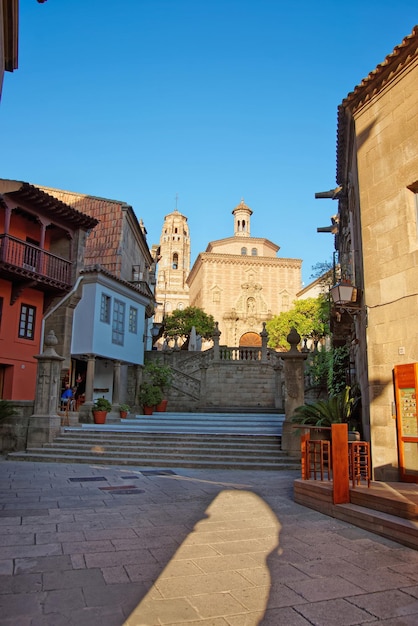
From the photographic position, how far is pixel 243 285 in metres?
55.3

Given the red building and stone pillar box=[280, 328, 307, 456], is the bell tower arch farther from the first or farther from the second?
stone pillar box=[280, 328, 307, 456]

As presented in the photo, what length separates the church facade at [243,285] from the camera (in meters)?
53.4

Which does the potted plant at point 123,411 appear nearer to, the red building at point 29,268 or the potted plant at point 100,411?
the potted plant at point 100,411

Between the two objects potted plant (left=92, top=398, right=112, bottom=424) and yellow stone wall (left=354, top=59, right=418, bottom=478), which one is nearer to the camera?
yellow stone wall (left=354, top=59, right=418, bottom=478)

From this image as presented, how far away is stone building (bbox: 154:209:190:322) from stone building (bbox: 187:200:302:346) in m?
16.9

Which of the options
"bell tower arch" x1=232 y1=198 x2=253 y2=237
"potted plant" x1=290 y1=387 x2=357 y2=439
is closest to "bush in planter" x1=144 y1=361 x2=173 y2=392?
"potted plant" x1=290 y1=387 x2=357 y2=439

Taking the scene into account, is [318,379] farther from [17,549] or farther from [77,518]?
[17,549]

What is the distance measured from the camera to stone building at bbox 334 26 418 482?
8.09 meters

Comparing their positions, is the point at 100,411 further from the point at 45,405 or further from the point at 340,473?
the point at 340,473

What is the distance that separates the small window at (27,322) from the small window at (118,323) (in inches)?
166

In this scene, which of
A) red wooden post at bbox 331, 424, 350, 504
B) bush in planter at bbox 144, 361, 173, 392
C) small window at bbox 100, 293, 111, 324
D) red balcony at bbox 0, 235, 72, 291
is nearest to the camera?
red wooden post at bbox 331, 424, 350, 504

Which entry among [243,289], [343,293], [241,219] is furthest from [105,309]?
[241,219]

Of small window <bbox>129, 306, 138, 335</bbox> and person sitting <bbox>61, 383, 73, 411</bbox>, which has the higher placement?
small window <bbox>129, 306, 138, 335</bbox>

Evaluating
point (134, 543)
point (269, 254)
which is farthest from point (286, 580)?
point (269, 254)
